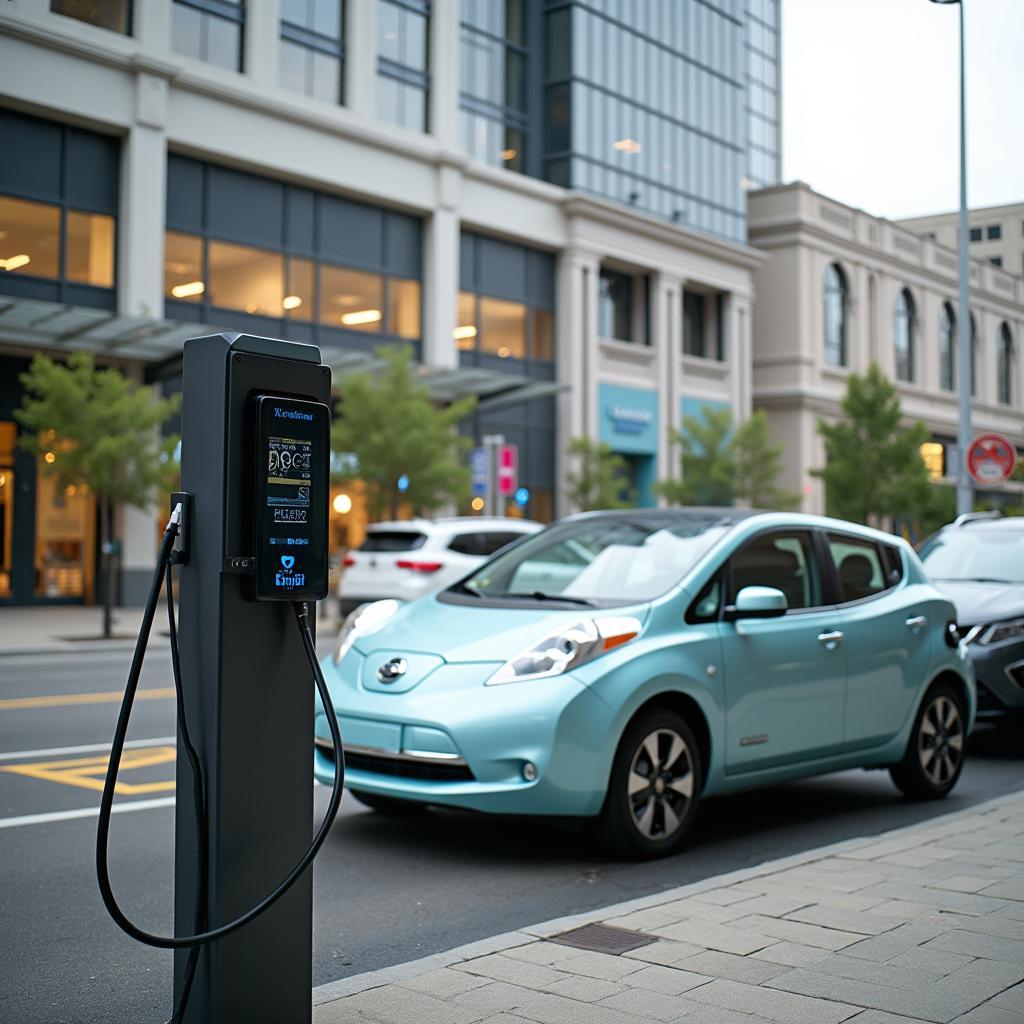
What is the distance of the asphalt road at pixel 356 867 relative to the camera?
465 centimetres

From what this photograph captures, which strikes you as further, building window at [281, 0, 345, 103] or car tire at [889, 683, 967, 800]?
building window at [281, 0, 345, 103]

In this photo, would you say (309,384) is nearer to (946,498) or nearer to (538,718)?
(538,718)

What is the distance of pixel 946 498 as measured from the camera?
107ft

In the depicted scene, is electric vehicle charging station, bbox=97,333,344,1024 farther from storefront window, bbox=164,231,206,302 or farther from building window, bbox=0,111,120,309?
storefront window, bbox=164,231,206,302

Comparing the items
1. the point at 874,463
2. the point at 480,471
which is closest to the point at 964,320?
the point at 874,463

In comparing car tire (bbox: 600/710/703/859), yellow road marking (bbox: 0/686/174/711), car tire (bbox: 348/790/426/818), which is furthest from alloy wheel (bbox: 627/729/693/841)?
yellow road marking (bbox: 0/686/174/711)

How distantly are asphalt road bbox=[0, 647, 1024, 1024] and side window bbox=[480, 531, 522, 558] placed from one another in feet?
35.7

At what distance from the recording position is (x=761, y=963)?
4.41m

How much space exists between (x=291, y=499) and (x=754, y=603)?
3724 mm

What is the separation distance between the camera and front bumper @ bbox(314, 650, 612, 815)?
19.6 ft

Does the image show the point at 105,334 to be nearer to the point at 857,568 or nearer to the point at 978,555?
the point at 978,555

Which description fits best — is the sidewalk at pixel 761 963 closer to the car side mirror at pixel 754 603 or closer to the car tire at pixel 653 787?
the car tire at pixel 653 787

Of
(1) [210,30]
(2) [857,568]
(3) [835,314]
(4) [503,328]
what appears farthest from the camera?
(3) [835,314]

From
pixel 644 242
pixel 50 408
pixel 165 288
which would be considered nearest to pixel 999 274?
pixel 644 242
